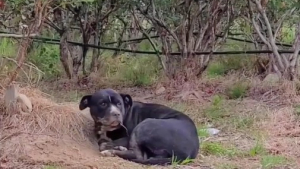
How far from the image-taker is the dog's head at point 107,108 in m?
6.05

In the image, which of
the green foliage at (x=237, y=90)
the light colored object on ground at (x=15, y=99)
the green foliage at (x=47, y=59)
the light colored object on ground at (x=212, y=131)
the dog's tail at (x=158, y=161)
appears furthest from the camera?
the green foliage at (x=47, y=59)

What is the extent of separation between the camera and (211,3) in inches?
388

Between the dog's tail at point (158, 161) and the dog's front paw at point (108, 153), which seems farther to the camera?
the dog's front paw at point (108, 153)

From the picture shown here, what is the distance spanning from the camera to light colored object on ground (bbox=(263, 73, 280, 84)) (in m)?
9.70

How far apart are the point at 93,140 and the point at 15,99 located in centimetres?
83

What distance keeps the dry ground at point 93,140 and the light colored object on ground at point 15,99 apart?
8 cm

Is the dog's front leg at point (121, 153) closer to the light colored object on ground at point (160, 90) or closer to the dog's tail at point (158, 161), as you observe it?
the dog's tail at point (158, 161)

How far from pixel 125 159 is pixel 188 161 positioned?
0.56m

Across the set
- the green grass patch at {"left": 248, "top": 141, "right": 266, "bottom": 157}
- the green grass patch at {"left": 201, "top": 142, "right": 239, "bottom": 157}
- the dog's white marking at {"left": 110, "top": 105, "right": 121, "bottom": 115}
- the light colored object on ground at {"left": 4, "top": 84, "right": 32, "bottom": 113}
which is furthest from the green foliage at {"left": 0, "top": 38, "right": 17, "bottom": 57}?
the green grass patch at {"left": 248, "top": 141, "right": 266, "bottom": 157}

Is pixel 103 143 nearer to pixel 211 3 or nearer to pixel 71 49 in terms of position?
pixel 211 3

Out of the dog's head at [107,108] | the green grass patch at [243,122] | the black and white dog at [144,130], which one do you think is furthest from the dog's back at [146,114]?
the green grass patch at [243,122]

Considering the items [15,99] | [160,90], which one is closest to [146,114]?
[15,99]

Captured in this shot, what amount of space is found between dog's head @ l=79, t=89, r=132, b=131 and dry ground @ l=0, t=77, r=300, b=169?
28 centimetres

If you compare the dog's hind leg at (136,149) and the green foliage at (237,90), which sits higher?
the green foliage at (237,90)
